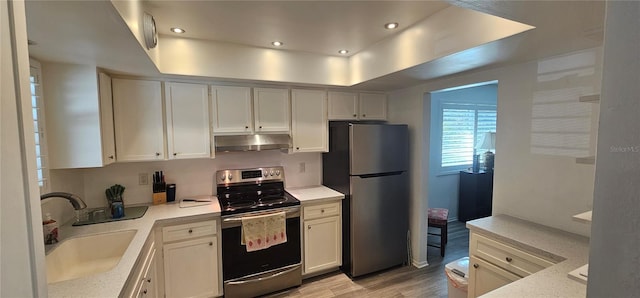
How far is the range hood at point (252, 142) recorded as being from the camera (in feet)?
8.85

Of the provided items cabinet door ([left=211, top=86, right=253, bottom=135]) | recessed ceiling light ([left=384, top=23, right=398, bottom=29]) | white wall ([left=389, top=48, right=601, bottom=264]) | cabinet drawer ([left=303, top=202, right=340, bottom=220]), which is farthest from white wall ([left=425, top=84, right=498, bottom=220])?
cabinet door ([left=211, top=86, right=253, bottom=135])

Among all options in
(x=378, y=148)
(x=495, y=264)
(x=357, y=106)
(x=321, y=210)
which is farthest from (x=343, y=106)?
(x=495, y=264)

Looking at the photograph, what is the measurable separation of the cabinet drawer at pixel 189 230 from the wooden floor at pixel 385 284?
0.93 meters

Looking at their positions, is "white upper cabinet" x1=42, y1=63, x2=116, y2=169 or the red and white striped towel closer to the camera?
"white upper cabinet" x1=42, y1=63, x2=116, y2=169

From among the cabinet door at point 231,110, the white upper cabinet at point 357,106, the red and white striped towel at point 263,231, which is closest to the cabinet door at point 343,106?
the white upper cabinet at point 357,106

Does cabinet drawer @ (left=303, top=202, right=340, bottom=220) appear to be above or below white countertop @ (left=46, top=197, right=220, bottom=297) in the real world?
below

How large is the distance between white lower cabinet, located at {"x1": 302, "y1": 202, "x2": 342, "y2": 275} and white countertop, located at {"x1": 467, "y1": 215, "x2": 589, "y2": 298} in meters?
1.34

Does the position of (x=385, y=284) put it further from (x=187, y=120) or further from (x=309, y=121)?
(x=187, y=120)

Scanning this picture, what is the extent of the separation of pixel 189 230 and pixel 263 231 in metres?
0.62

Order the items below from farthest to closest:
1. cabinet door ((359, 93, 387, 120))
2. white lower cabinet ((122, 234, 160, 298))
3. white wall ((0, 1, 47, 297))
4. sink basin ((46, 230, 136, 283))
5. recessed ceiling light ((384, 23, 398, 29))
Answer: cabinet door ((359, 93, 387, 120)) < recessed ceiling light ((384, 23, 398, 29)) < sink basin ((46, 230, 136, 283)) < white lower cabinet ((122, 234, 160, 298)) < white wall ((0, 1, 47, 297))

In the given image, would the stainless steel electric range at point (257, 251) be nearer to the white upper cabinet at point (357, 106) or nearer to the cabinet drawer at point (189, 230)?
the cabinet drawer at point (189, 230)

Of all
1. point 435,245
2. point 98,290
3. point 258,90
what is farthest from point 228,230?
point 435,245

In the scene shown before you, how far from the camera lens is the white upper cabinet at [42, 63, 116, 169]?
6.24ft

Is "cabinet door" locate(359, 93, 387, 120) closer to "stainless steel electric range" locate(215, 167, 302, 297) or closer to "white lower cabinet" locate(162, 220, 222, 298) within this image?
"stainless steel electric range" locate(215, 167, 302, 297)
